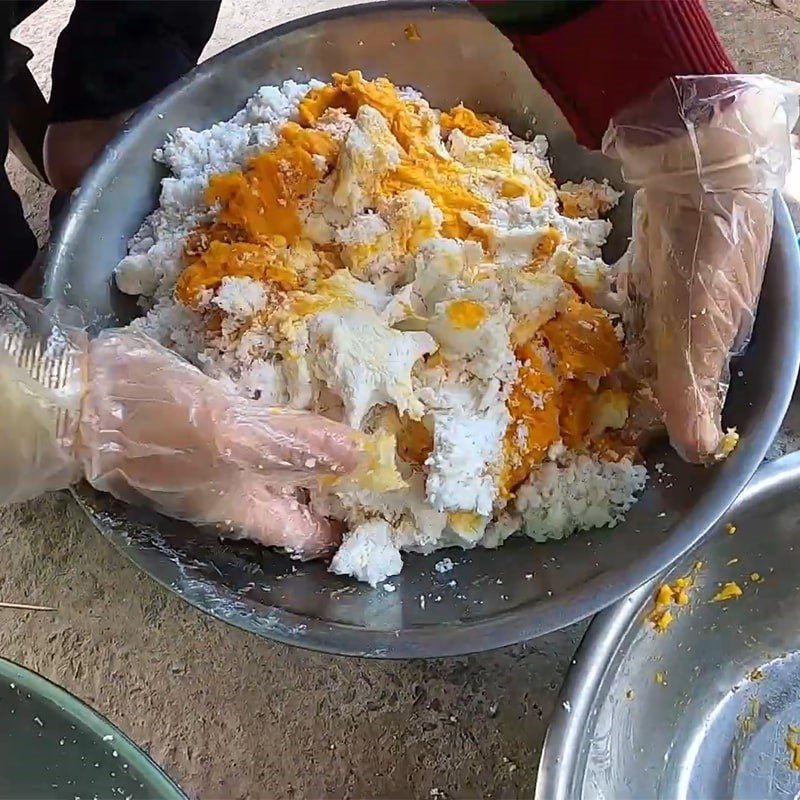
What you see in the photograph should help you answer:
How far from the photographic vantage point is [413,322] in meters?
0.76

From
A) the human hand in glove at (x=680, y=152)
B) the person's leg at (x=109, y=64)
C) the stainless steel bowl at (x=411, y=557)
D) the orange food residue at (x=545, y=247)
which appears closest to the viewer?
the human hand in glove at (x=680, y=152)

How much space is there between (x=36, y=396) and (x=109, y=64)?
0.57 meters

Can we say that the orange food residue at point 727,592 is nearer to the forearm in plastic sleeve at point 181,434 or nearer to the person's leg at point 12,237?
the forearm in plastic sleeve at point 181,434

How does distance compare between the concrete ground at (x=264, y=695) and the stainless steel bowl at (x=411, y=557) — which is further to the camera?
the concrete ground at (x=264, y=695)

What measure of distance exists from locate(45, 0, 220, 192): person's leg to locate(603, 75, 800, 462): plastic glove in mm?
573

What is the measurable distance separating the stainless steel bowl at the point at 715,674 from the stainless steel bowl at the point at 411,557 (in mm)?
94

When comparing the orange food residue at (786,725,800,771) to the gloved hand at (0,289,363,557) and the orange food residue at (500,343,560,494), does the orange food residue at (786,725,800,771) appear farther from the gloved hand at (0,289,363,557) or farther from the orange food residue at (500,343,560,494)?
the gloved hand at (0,289,363,557)

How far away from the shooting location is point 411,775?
798 mm

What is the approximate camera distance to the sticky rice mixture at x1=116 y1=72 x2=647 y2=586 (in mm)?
Result: 731

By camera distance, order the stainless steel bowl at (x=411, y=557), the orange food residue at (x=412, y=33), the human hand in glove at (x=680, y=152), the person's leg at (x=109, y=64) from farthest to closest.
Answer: the person's leg at (x=109, y=64) < the orange food residue at (x=412, y=33) < the stainless steel bowl at (x=411, y=557) < the human hand in glove at (x=680, y=152)

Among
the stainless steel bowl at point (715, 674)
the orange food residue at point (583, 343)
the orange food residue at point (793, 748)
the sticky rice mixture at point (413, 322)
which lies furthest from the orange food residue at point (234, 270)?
the orange food residue at point (793, 748)

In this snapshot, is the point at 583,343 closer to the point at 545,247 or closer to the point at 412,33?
the point at 545,247

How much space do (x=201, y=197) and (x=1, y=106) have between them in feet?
0.75

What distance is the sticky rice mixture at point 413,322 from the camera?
0.73 metres
